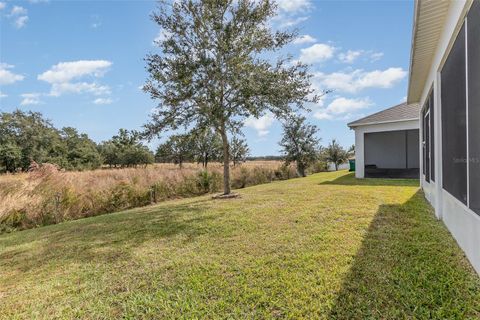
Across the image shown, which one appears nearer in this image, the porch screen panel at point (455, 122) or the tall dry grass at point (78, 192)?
the porch screen panel at point (455, 122)

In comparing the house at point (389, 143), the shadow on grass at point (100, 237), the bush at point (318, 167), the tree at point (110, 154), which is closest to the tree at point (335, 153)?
the bush at point (318, 167)

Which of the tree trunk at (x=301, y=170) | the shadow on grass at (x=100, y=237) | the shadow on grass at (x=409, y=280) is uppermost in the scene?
the tree trunk at (x=301, y=170)

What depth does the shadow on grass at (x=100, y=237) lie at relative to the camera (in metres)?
4.54

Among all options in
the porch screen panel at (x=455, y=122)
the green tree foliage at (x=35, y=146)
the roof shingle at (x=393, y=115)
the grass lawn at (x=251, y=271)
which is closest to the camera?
the grass lawn at (x=251, y=271)

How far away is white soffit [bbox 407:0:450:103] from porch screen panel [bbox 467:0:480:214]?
1.34 metres

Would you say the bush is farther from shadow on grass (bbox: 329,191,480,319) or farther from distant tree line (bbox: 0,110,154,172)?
distant tree line (bbox: 0,110,154,172)

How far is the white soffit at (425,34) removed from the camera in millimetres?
4160

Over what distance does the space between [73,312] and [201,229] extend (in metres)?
2.99

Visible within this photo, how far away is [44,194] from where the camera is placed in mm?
8406

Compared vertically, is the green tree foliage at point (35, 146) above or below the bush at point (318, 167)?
above

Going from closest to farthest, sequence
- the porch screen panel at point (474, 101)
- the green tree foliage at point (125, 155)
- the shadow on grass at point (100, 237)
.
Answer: the porch screen panel at point (474, 101) → the shadow on grass at point (100, 237) → the green tree foliage at point (125, 155)

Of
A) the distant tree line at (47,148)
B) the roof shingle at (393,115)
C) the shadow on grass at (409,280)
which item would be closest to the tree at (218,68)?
the shadow on grass at (409,280)

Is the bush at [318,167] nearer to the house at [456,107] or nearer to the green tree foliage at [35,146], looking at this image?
the house at [456,107]

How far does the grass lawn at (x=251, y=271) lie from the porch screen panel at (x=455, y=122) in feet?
3.02
